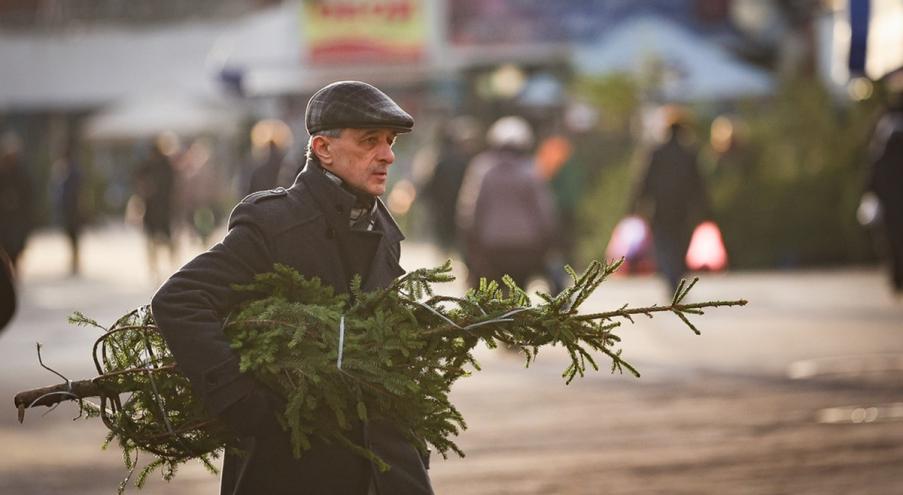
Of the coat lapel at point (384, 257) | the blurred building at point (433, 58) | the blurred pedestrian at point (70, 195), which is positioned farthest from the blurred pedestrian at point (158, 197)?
the coat lapel at point (384, 257)

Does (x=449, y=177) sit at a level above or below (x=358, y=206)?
above

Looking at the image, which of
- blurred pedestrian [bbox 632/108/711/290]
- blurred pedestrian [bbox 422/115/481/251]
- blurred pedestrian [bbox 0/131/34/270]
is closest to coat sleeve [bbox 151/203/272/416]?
blurred pedestrian [bbox 632/108/711/290]

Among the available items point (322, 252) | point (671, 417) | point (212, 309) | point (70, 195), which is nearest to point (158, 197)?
point (70, 195)

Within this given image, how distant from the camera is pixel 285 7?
37.2m

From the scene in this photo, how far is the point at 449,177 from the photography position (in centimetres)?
2205

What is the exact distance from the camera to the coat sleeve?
4398mm

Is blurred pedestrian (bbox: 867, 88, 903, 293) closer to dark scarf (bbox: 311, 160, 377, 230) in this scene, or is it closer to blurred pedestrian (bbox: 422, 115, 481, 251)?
blurred pedestrian (bbox: 422, 115, 481, 251)

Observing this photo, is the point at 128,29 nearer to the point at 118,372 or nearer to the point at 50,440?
the point at 50,440

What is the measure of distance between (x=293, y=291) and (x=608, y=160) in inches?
902

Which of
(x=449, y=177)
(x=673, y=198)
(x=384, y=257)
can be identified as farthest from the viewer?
(x=449, y=177)

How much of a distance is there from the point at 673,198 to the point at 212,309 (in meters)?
12.9

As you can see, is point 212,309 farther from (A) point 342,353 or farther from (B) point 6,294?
(B) point 6,294

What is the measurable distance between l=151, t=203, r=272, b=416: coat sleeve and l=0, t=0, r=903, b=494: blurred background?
287 cm

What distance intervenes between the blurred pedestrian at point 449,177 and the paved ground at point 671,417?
4110mm
